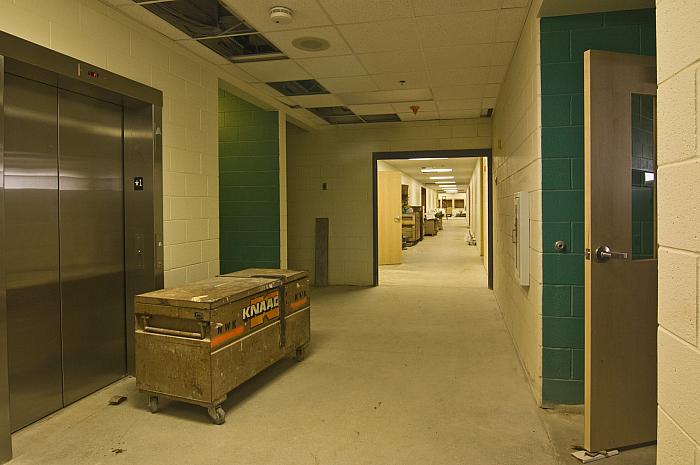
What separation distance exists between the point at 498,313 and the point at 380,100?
2971 millimetres

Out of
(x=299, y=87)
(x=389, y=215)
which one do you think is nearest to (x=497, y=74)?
(x=299, y=87)

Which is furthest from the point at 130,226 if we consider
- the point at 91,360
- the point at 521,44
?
the point at 521,44

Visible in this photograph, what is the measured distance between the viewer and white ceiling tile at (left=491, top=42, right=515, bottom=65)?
3928mm

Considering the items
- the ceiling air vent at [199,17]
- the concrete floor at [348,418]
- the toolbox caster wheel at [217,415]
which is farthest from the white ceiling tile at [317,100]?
the toolbox caster wheel at [217,415]

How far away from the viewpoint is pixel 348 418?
2.84 metres

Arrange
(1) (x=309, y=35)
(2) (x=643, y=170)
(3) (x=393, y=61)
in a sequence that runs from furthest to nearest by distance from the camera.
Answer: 1. (3) (x=393, y=61)
2. (1) (x=309, y=35)
3. (2) (x=643, y=170)

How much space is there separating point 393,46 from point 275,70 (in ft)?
4.13

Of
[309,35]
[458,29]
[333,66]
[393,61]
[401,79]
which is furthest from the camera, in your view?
[401,79]

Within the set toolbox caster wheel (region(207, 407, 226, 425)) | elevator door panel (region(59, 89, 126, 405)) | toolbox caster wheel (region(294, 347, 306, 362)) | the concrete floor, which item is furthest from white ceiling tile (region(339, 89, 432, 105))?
toolbox caster wheel (region(207, 407, 226, 425))

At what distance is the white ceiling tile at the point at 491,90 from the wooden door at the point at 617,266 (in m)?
2.95

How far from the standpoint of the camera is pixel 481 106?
20.3 feet

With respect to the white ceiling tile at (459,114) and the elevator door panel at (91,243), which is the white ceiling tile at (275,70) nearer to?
the elevator door panel at (91,243)

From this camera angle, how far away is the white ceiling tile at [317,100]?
5680mm

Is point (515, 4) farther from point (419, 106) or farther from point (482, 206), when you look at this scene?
point (482, 206)
